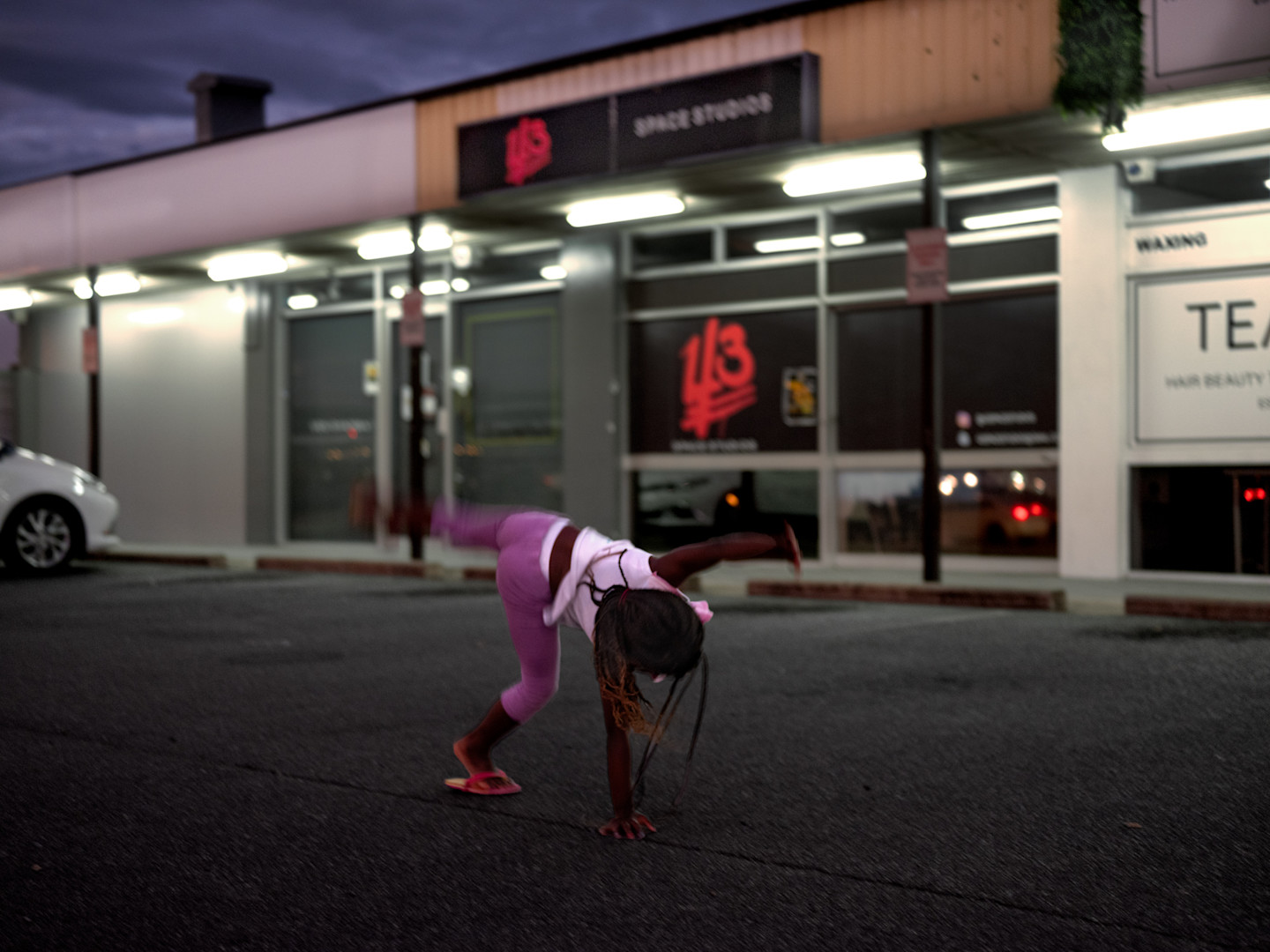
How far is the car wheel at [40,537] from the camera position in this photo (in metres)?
14.4

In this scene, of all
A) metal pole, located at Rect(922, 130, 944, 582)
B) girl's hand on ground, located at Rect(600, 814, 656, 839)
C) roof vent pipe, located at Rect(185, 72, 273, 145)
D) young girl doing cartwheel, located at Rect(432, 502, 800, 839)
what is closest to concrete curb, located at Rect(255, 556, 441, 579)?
metal pole, located at Rect(922, 130, 944, 582)

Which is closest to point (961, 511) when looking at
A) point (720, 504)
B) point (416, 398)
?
point (720, 504)

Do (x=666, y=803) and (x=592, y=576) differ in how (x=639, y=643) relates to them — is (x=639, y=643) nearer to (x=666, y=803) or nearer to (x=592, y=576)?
(x=592, y=576)

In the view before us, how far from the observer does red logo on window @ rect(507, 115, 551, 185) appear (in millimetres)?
14047

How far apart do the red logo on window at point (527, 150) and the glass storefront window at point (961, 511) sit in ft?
14.8

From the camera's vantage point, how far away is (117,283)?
2039 cm

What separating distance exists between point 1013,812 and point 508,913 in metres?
1.97

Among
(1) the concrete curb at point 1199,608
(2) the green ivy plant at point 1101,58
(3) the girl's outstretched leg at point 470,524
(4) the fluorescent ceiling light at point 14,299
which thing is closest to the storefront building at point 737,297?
(2) the green ivy plant at point 1101,58

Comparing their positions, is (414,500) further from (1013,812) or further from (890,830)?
(1013,812)

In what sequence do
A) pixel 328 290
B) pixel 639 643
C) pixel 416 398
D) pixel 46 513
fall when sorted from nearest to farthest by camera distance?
pixel 639 643 → pixel 46 513 → pixel 416 398 → pixel 328 290

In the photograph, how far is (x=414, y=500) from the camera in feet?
16.8

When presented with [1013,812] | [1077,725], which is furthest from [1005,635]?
[1013,812]

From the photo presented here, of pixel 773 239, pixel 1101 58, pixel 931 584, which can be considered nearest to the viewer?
pixel 1101 58

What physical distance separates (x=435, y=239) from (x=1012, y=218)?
23.0 ft
